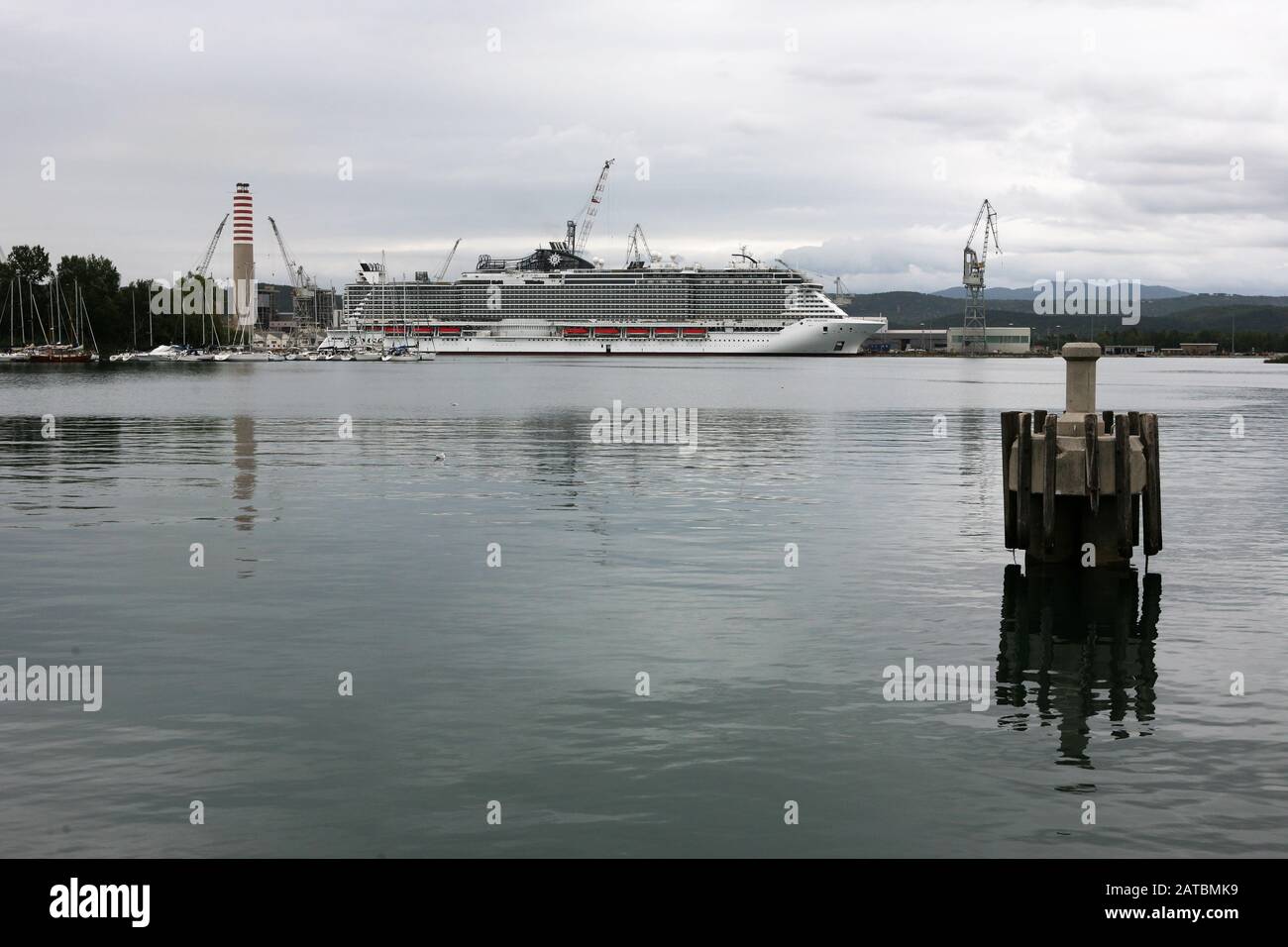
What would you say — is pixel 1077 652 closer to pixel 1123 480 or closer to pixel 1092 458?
pixel 1092 458

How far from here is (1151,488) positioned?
21.8 meters

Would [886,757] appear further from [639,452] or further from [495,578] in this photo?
[639,452]

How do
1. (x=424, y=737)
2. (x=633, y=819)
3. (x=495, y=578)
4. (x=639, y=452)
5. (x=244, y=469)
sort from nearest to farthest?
1. (x=633, y=819)
2. (x=424, y=737)
3. (x=495, y=578)
4. (x=244, y=469)
5. (x=639, y=452)

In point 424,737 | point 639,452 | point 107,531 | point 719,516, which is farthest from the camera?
point 639,452

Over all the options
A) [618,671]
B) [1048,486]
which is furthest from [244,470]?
[618,671]

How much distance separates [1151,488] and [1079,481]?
1159mm

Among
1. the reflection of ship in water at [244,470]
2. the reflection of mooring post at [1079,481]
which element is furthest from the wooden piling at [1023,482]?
the reflection of ship in water at [244,470]

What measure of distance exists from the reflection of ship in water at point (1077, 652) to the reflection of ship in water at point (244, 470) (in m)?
15.6

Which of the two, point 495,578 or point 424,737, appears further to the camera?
point 495,578

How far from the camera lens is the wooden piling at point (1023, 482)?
854 inches

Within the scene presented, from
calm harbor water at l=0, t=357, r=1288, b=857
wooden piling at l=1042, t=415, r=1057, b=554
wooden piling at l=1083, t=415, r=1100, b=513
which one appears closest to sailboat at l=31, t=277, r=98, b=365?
calm harbor water at l=0, t=357, r=1288, b=857

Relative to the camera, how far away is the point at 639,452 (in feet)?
151

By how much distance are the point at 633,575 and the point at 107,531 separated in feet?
37.3
